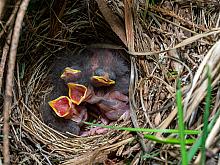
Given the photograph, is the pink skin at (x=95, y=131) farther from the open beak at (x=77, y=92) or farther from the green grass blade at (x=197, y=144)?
the green grass blade at (x=197, y=144)

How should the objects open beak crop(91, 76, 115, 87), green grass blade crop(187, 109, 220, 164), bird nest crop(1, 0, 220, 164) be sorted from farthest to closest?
open beak crop(91, 76, 115, 87) → bird nest crop(1, 0, 220, 164) → green grass blade crop(187, 109, 220, 164)

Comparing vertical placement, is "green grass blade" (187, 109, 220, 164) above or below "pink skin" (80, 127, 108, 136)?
above

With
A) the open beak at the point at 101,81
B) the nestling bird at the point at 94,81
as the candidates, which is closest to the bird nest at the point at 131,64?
the nestling bird at the point at 94,81

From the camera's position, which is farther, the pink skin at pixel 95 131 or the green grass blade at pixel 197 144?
the pink skin at pixel 95 131

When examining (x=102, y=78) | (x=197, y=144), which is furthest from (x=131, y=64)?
(x=197, y=144)

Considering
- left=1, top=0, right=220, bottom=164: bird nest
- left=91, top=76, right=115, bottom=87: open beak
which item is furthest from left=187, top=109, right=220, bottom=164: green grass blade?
left=91, top=76, right=115, bottom=87: open beak

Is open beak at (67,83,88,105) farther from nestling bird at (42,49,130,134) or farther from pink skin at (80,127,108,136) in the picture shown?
pink skin at (80,127,108,136)
